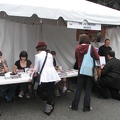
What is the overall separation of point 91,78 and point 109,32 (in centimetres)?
353

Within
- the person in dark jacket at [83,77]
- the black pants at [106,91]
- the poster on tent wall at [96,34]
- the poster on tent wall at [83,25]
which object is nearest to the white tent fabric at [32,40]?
the poster on tent wall at [96,34]

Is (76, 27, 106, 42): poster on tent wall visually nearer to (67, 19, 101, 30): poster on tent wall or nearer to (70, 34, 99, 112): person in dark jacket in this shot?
(67, 19, 101, 30): poster on tent wall

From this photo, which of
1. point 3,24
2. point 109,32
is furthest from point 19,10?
point 109,32

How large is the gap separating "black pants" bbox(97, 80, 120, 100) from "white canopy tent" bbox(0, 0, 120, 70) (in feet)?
5.40

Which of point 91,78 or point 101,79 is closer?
point 91,78

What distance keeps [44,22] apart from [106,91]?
3079 millimetres

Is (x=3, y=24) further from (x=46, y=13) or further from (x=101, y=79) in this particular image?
(x=101, y=79)

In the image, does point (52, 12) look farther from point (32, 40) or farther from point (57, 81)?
point (32, 40)

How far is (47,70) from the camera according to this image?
13.8 ft

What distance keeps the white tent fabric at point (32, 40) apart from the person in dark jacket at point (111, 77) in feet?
7.38

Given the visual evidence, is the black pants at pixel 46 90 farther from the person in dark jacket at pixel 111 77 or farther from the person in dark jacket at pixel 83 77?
the person in dark jacket at pixel 111 77

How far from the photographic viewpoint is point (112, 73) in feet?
18.0

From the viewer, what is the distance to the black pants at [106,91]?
18.4 ft

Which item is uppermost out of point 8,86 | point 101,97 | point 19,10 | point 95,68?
point 19,10
